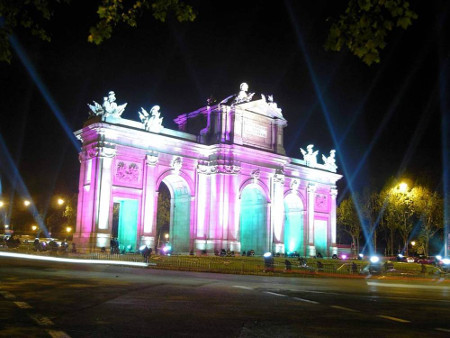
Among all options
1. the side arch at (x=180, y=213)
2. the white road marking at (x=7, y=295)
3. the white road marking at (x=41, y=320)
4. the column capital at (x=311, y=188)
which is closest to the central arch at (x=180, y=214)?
the side arch at (x=180, y=213)

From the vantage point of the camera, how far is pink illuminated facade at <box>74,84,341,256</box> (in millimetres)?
48500

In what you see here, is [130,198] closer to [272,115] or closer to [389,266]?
[272,115]

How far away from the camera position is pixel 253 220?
208 ft

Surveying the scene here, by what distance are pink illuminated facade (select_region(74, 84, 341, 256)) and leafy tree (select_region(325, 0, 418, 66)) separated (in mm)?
41484

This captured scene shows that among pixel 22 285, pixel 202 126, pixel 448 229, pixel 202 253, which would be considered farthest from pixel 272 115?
pixel 22 285

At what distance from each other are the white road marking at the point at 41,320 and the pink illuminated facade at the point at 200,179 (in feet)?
120

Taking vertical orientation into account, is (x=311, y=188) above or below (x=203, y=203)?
above

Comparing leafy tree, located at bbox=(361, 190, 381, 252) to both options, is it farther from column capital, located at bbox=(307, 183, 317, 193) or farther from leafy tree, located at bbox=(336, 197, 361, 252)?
column capital, located at bbox=(307, 183, 317, 193)

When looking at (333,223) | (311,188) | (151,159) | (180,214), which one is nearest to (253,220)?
(180,214)

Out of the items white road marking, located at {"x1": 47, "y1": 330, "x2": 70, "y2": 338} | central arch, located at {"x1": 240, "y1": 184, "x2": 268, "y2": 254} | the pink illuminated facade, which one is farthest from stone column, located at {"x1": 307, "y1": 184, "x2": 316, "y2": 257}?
white road marking, located at {"x1": 47, "y1": 330, "x2": 70, "y2": 338}

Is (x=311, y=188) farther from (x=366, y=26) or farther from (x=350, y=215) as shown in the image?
(x=366, y=26)

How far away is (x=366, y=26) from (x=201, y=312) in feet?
25.7

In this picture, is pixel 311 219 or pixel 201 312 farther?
pixel 311 219

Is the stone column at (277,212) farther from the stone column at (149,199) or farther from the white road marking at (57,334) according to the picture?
the white road marking at (57,334)
